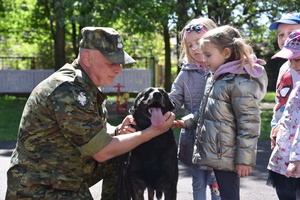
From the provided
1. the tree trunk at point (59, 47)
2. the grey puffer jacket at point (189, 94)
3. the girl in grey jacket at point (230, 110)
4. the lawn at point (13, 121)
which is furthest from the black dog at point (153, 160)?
the tree trunk at point (59, 47)

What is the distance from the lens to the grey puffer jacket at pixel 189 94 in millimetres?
4051

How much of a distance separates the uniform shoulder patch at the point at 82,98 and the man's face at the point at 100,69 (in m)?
0.24

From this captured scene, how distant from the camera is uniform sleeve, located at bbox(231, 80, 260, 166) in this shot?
325 cm

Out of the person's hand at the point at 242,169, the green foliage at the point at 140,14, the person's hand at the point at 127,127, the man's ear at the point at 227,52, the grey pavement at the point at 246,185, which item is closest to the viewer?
the person's hand at the point at 242,169

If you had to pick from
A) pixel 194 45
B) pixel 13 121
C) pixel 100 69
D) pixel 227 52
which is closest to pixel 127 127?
pixel 100 69

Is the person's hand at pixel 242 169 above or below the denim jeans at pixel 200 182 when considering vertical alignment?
above

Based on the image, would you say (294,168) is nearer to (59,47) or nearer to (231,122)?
(231,122)

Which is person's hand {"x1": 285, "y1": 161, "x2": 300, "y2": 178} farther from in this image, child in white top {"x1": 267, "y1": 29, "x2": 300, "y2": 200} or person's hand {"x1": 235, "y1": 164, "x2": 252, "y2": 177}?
person's hand {"x1": 235, "y1": 164, "x2": 252, "y2": 177}

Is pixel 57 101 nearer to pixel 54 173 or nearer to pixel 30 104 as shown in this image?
pixel 30 104

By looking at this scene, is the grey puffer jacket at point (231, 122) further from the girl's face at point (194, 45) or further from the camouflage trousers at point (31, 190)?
the camouflage trousers at point (31, 190)

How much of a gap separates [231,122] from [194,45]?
959mm

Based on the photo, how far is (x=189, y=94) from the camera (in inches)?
160

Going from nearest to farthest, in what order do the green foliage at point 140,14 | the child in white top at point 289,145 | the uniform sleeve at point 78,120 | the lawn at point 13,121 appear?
the uniform sleeve at point 78,120 → the child in white top at point 289,145 → the lawn at point 13,121 → the green foliage at point 140,14

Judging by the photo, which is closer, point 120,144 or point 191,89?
point 120,144
